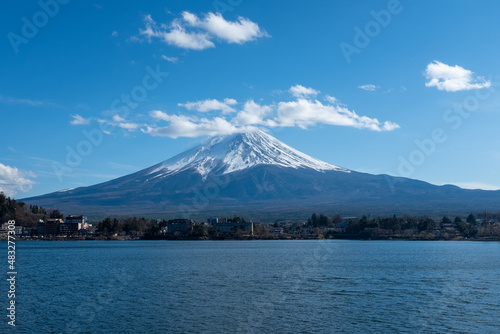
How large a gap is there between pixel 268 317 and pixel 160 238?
86122 millimetres

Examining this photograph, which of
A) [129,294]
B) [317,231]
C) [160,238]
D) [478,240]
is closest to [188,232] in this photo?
[160,238]

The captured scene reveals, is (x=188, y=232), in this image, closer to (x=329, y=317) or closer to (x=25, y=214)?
(x=25, y=214)

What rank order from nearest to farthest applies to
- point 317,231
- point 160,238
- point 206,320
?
point 206,320 → point 160,238 → point 317,231

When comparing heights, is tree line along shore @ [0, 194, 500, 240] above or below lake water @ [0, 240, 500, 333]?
above

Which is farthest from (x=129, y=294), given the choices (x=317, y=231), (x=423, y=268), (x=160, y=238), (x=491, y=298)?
(x=317, y=231)

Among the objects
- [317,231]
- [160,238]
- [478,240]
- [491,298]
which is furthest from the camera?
[317,231]

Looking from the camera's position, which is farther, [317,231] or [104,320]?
[317,231]

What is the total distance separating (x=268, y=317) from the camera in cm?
2036

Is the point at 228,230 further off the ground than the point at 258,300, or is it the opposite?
the point at 228,230

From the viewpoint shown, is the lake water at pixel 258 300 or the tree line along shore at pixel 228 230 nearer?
the lake water at pixel 258 300

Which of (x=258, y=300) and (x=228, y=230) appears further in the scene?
(x=228, y=230)

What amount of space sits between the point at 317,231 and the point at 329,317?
301ft

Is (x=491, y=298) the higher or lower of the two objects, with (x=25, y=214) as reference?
lower

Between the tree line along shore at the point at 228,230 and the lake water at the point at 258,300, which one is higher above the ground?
the tree line along shore at the point at 228,230
